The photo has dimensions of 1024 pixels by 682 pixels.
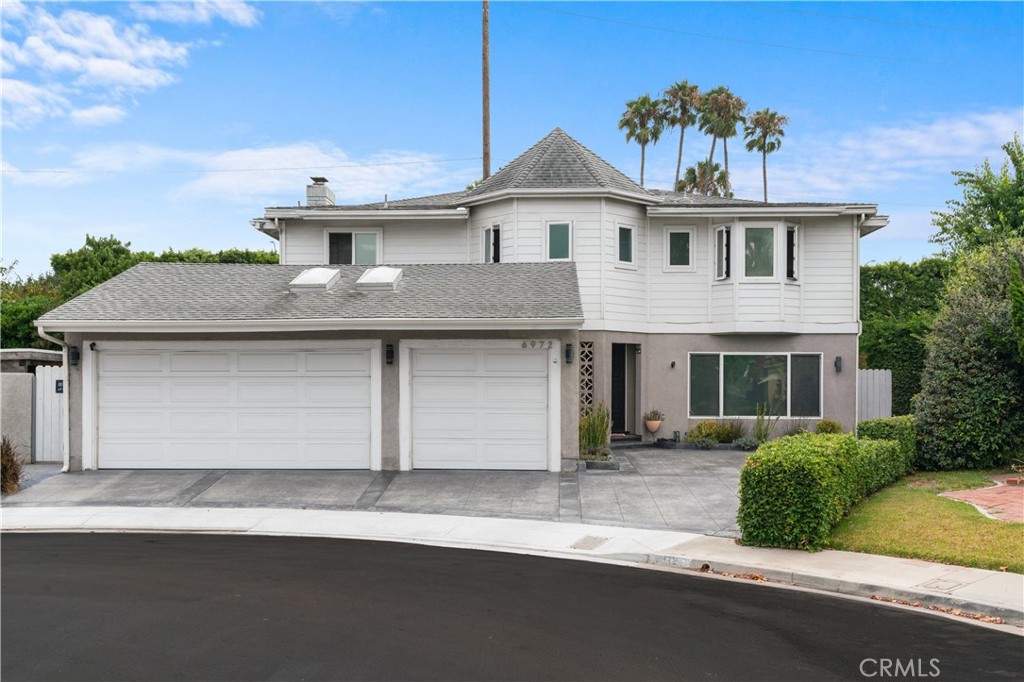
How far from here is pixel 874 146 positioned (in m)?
30.2

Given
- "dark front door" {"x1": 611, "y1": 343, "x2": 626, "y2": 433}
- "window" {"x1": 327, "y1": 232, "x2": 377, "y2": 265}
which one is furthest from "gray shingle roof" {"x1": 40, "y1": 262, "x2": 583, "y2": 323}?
"dark front door" {"x1": 611, "y1": 343, "x2": 626, "y2": 433}

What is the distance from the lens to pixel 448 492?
1408 centimetres

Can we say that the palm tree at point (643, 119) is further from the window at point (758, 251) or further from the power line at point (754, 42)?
the window at point (758, 251)

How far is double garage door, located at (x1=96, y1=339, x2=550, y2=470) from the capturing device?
15836 mm

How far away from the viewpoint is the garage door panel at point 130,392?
Result: 52.4ft

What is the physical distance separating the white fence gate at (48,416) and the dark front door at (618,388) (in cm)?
1282

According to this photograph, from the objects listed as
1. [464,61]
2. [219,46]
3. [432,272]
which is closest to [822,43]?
[464,61]

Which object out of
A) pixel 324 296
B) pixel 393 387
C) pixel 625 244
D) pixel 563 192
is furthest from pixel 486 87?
pixel 393 387

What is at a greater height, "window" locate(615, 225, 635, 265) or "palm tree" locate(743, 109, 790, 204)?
"palm tree" locate(743, 109, 790, 204)

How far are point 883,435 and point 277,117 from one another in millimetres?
19907

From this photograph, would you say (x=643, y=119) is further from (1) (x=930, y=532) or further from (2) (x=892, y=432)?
(1) (x=930, y=532)

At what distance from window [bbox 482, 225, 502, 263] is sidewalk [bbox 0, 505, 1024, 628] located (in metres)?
9.55

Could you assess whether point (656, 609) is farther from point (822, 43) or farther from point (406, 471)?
point (822, 43)

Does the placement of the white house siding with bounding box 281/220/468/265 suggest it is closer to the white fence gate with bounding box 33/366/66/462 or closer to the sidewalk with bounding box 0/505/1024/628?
the white fence gate with bounding box 33/366/66/462
